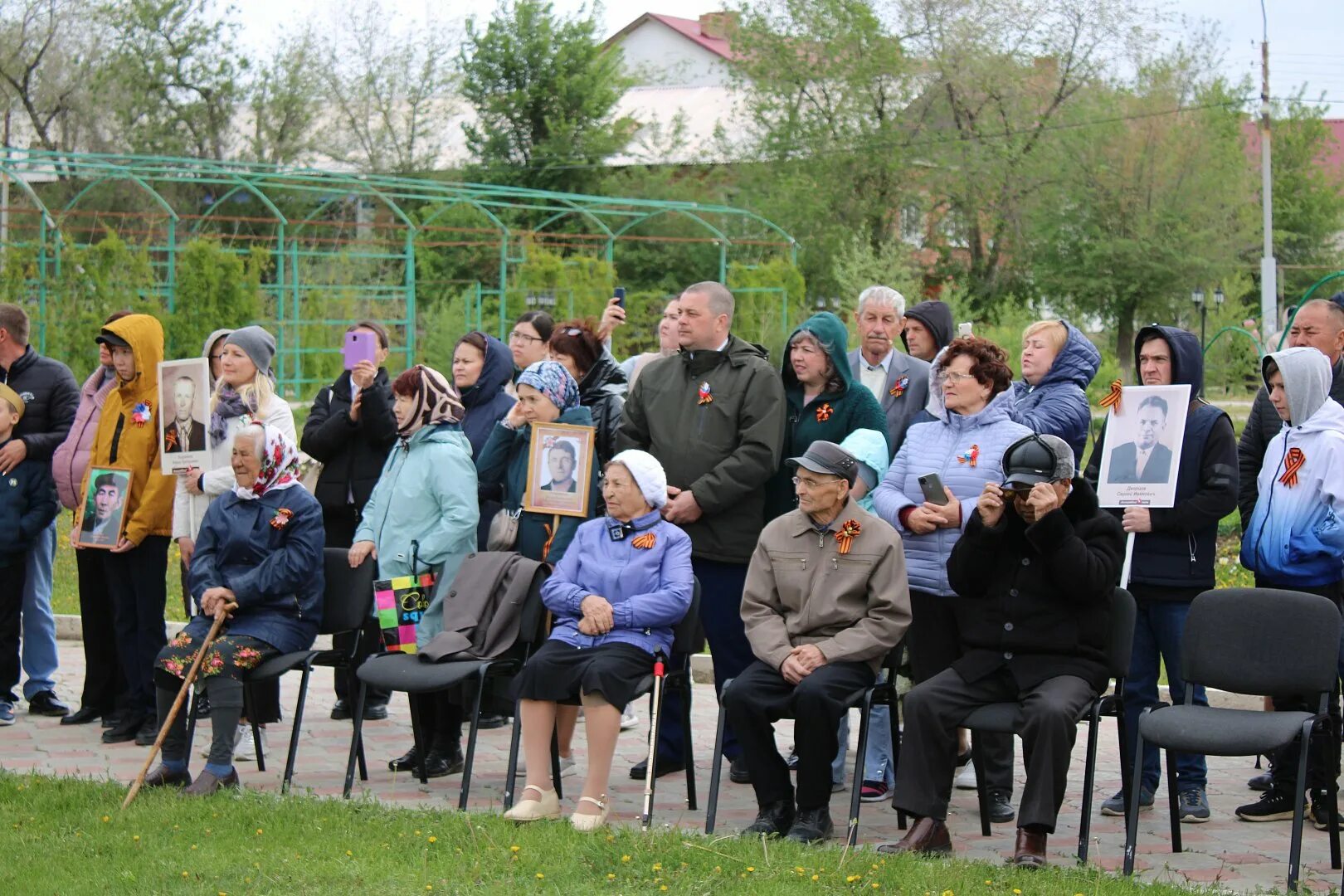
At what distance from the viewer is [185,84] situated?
4528 centimetres

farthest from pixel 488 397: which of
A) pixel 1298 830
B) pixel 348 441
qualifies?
pixel 1298 830

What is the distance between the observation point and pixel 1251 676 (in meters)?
5.91

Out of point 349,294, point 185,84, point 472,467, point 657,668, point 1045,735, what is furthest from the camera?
point 185,84

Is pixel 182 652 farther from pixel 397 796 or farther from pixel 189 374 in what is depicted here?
pixel 189 374

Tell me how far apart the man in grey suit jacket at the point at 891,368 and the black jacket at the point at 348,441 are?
97.6 inches

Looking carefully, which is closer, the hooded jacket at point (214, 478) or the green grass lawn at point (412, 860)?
the green grass lawn at point (412, 860)

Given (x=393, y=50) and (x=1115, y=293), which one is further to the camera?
(x=393, y=50)

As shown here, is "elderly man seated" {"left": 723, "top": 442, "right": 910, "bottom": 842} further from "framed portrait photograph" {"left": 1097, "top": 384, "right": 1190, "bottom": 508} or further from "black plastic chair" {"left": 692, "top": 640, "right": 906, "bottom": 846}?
"framed portrait photograph" {"left": 1097, "top": 384, "right": 1190, "bottom": 508}

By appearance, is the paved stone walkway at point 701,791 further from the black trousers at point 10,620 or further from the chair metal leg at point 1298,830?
the black trousers at point 10,620

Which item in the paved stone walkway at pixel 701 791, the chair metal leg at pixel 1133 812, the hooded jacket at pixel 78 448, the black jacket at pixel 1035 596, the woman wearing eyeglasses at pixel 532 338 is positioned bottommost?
the paved stone walkway at pixel 701 791

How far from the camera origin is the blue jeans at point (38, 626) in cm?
874

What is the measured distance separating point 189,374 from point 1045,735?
4.55m

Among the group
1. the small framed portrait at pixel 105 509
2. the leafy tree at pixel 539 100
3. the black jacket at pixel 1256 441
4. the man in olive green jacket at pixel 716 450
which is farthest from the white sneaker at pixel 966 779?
the leafy tree at pixel 539 100

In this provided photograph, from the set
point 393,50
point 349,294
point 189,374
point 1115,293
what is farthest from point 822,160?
point 189,374
